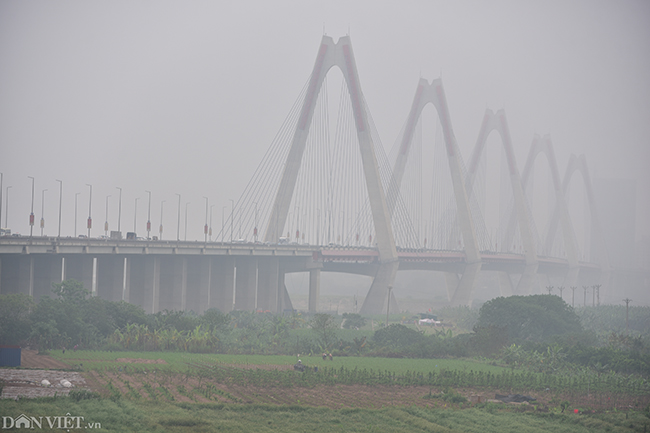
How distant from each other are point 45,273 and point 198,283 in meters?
20.7

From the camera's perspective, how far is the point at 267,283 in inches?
3450

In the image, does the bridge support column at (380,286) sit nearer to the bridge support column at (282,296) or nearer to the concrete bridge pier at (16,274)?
the bridge support column at (282,296)

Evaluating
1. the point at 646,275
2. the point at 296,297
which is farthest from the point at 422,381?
the point at 646,275

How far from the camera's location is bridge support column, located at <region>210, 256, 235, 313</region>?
268 ft

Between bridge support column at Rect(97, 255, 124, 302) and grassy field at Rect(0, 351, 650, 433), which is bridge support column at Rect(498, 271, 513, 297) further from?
grassy field at Rect(0, 351, 650, 433)

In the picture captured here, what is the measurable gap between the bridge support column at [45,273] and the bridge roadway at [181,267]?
0.08 metres

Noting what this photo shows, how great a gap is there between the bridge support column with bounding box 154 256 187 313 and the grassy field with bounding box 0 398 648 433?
44.2 meters

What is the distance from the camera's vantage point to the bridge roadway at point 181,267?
57.7m

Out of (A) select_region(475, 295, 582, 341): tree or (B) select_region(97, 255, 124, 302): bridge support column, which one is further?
(B) select_region(97, 255, 124, 302): bridge support column

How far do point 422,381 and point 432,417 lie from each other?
34.4ft

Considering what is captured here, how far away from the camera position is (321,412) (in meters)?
30.7

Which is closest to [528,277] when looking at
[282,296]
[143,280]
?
[282,296]

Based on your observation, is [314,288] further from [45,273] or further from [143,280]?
[45,273]

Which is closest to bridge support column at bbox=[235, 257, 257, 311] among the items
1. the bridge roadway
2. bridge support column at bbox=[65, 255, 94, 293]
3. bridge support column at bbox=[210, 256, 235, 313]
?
the bridge roadway
